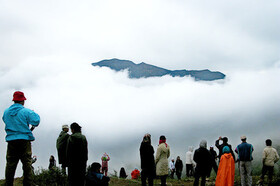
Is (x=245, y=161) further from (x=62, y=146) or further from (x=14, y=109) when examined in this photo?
(x=14, y=109)

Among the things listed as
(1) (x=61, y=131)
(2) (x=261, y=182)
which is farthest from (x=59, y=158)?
(2) (x=261, y=182)

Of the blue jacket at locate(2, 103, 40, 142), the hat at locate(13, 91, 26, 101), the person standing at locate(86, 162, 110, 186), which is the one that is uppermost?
the hat at locate(13, 91, 26, 101)

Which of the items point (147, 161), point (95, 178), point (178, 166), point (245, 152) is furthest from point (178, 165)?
point (95, 178)

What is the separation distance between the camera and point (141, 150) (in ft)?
38.4

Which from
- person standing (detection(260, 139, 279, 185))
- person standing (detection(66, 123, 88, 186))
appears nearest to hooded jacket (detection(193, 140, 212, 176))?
person standing (detection(260, 139, 279, 185))

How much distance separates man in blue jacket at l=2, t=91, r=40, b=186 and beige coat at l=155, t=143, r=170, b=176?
5.60 m

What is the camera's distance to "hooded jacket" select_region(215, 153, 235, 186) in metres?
12.7

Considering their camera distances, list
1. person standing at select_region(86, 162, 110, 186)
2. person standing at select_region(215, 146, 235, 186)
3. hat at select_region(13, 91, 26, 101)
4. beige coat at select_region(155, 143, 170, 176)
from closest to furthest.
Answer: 1. hat at select_region(13, 91, 26, 101)
2. person standing at select_region(86, 162, 110, 186)
3. beige coat at select_region(155, 143, 170, 176)
4. person standing at select_region(215, 146, 235, 186)

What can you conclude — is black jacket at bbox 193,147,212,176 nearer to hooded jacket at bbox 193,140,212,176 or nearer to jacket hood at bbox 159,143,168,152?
hooded jacket at bbox 193,140,212,176

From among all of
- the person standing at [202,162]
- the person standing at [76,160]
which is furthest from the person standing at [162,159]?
the person standing at [76,160]

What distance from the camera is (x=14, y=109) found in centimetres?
759

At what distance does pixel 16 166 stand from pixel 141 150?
5075mm

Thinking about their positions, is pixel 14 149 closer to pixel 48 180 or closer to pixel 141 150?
pixel 48 180

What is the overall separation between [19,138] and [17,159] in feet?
1.56
